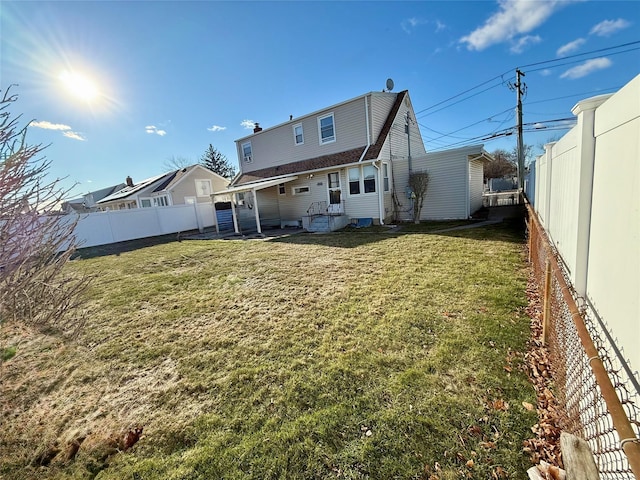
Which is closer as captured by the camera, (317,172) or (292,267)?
(292,267)

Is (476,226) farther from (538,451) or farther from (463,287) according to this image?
(538,451)

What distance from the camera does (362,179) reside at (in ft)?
43.9

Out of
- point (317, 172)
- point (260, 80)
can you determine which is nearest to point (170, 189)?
point (260, 80)

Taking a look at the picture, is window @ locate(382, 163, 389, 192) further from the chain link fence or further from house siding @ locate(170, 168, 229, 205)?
house siding @ locate(170, 168, 229, 205)

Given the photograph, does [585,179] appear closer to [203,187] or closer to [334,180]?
[334,180]

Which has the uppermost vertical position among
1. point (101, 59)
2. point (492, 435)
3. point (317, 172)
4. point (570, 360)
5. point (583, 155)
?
point (101, 59)

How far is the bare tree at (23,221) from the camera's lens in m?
2.18

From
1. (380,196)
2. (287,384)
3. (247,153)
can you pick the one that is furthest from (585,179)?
(247,153)

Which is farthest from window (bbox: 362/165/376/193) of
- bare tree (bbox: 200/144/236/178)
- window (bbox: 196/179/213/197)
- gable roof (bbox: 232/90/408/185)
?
bare tree (bbox: 200/144/236/178)

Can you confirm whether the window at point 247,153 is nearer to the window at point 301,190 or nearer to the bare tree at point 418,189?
the window at point 301,190

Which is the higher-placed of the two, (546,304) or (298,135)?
(298,135)

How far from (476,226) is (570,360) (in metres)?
9.57

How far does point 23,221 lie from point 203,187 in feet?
77.9

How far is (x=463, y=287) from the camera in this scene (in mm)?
4801
